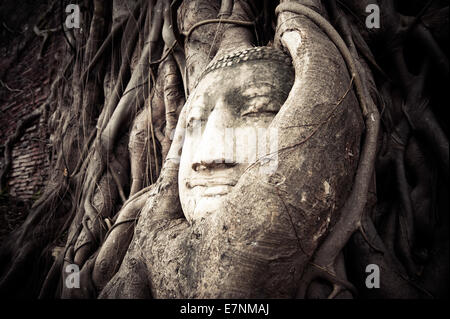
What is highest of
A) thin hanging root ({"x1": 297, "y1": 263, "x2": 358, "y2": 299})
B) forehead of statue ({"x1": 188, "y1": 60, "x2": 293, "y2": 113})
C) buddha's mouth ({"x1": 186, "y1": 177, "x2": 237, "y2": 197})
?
forehead of statue ({"x1": 188, "y1": 60, "x2": 293, "y2": 113})

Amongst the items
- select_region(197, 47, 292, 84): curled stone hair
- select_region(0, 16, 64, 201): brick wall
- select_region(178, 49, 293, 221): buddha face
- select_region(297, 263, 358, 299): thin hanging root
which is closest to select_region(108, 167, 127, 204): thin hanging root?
select_region(178, 49, 293, 221): buddha face

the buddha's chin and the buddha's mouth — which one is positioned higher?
the buddha's mouth

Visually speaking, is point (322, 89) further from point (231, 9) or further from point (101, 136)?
point (101, 136)

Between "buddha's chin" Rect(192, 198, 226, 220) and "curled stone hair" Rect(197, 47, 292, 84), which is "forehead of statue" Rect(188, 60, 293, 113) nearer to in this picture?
"curled stone hair" Rect(197, 47, 292, 84)

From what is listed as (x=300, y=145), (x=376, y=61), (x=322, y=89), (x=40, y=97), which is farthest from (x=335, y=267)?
(x=40, y=97)

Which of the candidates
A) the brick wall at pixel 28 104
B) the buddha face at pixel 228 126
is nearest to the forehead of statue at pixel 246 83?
the buddha face at pixel 228 126

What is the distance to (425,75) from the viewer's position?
117 cm

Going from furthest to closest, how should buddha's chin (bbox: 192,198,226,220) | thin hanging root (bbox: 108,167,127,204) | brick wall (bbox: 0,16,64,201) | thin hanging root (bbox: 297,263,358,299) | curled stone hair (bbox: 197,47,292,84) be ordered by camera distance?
brick wall (bbox: 0,16,64,201)
thin hanging root (bbox: 108,167,127,204)
curled stone hair (bbox: 197,47,292,84)
buddha's chin (bbox: 192,198,226,220)
thin hanging root (bbox: 297,263,358,299)

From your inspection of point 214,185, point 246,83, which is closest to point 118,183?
point 214,185

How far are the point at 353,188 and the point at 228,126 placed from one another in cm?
47

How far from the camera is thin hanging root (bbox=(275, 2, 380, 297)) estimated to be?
0.80 meters

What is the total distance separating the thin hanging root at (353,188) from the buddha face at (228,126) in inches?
5.6

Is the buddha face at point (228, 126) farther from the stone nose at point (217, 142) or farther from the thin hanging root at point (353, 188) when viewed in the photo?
the thin hanging root at point (353, 188)

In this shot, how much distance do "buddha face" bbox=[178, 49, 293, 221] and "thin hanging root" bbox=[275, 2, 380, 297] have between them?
0.47 feet
